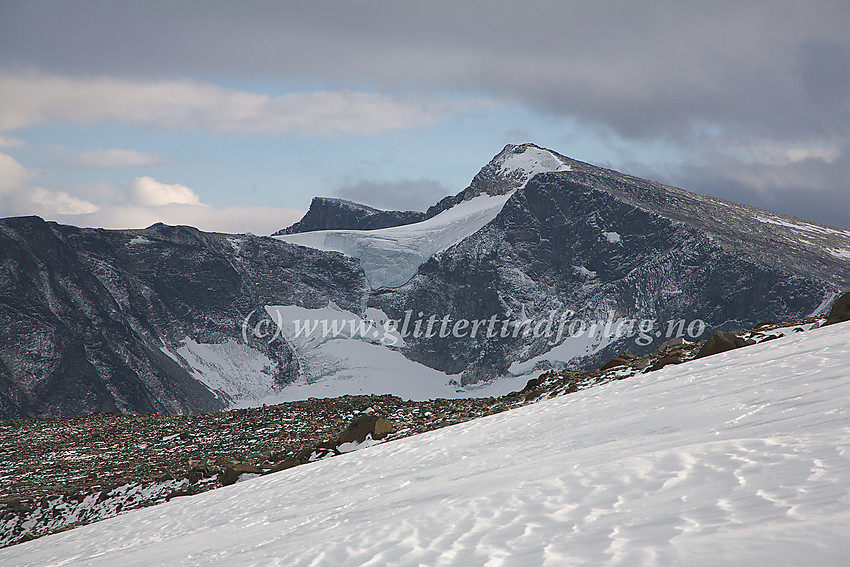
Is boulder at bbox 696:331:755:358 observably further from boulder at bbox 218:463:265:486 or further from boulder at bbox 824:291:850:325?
boulder at bbox 218:463:265:486

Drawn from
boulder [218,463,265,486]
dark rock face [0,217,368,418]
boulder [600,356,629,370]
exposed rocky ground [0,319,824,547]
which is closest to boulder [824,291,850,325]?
exposed rocky ground [0,319,824,547]

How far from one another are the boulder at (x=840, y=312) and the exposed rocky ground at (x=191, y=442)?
834mm

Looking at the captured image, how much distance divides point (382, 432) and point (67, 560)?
38.3 ft

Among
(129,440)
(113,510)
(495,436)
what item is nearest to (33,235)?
(129,440)

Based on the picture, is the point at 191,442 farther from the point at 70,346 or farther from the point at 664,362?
the point at 70,346

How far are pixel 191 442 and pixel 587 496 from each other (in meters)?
28.0

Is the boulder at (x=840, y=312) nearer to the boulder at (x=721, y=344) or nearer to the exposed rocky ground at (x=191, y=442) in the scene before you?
the exposed rocky ground at (x=191, y=442)

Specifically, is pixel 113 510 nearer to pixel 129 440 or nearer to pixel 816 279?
pixel 129 440

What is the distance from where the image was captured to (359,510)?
31.7ft

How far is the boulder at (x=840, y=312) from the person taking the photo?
20.9 meters

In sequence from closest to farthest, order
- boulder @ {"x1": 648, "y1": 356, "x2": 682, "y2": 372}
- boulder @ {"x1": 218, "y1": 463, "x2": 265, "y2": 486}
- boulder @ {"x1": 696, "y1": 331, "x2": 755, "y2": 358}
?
boulder @ {"x1": 218, "y1": 463, "x2": 265, "y2": 486}
boulder @ {"x1": 696, "y1": 331, "x2": 755, "y2": 358}
boulder @ {"x1": 648, "y1": 356, "x2": 682, "y2": 372}

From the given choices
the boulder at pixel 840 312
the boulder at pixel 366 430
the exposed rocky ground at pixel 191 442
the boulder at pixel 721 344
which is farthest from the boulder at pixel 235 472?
the boulder at pixel 840 312

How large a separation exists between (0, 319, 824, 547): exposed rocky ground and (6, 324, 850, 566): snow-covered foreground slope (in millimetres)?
5732

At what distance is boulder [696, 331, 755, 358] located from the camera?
20375 millimetres
